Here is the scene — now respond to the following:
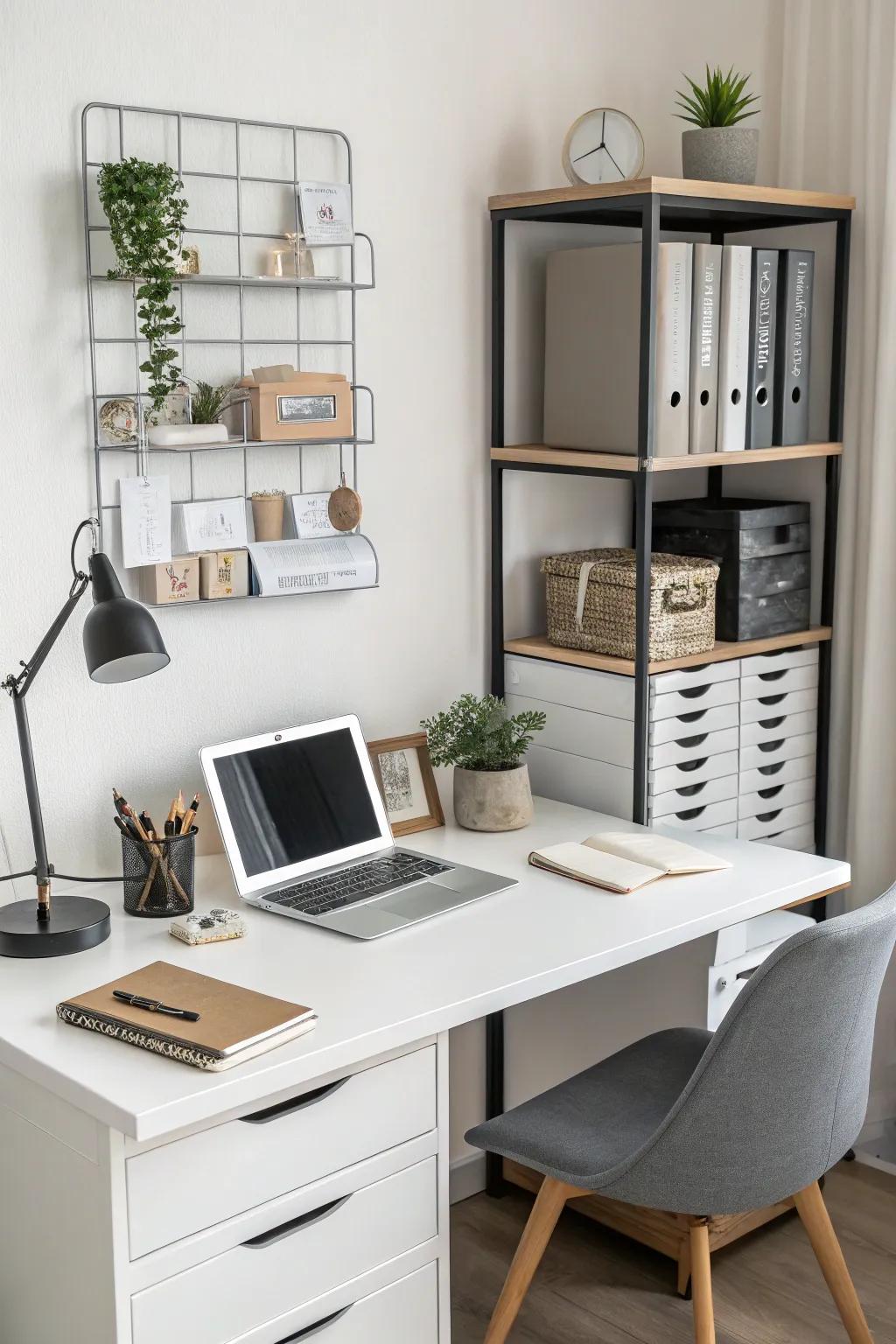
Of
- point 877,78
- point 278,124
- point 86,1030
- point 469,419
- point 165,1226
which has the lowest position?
point 165,1226

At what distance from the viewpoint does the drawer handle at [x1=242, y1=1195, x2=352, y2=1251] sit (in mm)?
1631

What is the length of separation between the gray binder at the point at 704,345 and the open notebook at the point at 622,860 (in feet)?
2.19

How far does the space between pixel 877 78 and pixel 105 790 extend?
6.09 ft

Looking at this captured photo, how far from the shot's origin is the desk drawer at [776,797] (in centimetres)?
265

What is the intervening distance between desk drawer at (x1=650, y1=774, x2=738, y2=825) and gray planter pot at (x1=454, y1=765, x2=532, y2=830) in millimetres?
235

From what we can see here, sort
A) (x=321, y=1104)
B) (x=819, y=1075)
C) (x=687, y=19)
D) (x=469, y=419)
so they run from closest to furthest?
(x=321, y=1104) < (x=819, y=1075) < (x=469, y=419) < (x=687, y=19)

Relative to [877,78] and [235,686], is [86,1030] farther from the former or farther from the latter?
[877,78]

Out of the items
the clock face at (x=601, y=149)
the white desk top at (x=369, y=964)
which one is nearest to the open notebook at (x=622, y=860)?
the white desk top at (x=369, y=964)

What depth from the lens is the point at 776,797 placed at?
272 centimetres

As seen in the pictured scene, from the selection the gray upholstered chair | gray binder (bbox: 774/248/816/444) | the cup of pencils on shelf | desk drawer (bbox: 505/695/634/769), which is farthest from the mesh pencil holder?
gray binder (bbox: 774/248/816/444)

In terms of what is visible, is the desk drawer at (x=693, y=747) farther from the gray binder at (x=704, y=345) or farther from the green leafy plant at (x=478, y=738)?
the gray binder at (x=704, y=345)

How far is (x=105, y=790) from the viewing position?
2.17 m

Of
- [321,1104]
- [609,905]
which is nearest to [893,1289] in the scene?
[609,905]

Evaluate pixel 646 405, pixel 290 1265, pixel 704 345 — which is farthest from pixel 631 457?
pixel 290 1265
